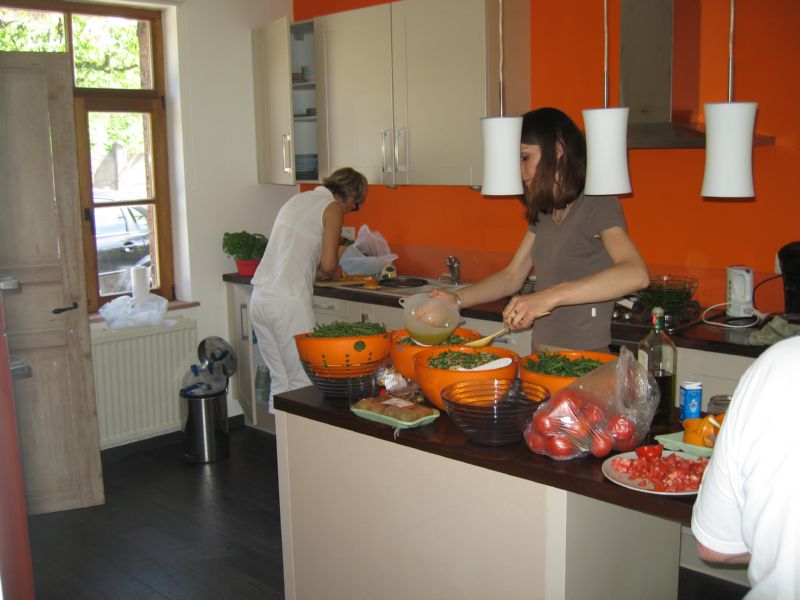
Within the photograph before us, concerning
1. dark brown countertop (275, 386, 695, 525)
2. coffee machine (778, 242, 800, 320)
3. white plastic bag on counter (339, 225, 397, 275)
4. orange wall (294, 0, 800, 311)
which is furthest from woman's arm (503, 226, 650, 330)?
white plastic bag on counter (339, 225, 397, 275)

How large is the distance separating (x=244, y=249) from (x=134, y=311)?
0.70 m

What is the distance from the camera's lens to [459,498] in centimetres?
209

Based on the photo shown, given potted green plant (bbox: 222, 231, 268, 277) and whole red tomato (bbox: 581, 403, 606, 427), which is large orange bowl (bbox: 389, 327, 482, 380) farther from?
potted green plant (bbox: 222, 231, 268, 277)

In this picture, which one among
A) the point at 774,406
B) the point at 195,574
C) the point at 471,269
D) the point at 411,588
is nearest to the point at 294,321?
the point at 471,269

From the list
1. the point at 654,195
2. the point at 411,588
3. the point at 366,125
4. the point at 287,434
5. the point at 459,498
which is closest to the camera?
the point at 459,498

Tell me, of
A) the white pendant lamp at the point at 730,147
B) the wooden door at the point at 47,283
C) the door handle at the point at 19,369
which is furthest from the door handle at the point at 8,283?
the white pendant lamp at the point at 730,147

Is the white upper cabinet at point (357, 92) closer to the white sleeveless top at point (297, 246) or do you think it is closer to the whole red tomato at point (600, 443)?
the white sleeveless top at point (297, 246)

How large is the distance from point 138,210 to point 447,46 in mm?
2004

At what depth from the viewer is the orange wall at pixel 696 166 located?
3.32 meters

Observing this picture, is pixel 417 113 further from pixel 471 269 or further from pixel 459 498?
pixel 459 498

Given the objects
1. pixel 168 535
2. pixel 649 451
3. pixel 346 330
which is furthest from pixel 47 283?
pixel 649 451

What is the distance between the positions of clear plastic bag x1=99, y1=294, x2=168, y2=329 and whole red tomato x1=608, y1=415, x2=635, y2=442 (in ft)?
10.4

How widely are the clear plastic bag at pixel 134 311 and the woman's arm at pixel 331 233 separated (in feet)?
3.16

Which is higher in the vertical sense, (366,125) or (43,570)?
(366,125)
